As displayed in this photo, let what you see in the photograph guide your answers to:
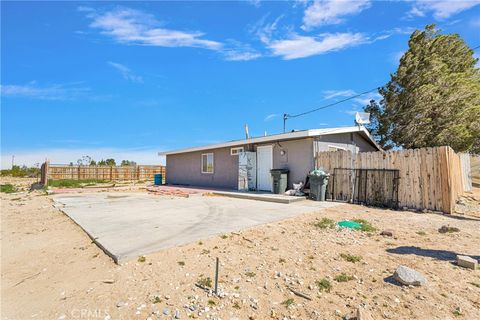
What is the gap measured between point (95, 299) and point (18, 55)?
38.7 ft

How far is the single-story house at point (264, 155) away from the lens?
10.2 m

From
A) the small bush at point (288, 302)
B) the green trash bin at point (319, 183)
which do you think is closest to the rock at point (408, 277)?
the small bush at point (288, 302)

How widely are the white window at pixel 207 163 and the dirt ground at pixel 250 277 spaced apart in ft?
34.9

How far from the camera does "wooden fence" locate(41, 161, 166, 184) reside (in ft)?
80.3

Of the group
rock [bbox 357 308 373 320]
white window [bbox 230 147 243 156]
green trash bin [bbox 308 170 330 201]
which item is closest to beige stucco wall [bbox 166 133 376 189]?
white window [bbox 230 147 243 156]

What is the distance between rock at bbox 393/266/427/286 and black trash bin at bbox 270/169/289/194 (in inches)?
290

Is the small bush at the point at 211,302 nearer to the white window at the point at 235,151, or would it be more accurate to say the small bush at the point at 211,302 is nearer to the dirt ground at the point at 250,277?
the dirt ground at the point at 250,277

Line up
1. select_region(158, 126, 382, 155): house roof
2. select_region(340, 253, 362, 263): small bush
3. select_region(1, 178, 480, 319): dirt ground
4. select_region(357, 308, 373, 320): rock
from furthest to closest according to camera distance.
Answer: select_region(158, 126, 382, 155): house roof
select_region(340, 253, 362, 263): small bush
select_region(1, 178, 480, 319): dirt ground
select_region(357, 308, 373, 320): rock

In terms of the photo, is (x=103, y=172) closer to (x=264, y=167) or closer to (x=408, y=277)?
(x=264, y=167)

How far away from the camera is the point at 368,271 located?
125 inches

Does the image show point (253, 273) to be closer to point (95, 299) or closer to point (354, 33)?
point (95, 299)

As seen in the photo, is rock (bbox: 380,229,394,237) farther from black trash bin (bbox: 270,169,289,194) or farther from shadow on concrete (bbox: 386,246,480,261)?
black trash bin (bbox: 270,169,289,194)

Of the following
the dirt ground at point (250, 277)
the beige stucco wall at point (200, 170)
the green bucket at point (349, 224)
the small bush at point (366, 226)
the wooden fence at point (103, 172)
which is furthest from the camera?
the wooden fence at point (103, 172)

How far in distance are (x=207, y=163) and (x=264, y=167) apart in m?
5.00
